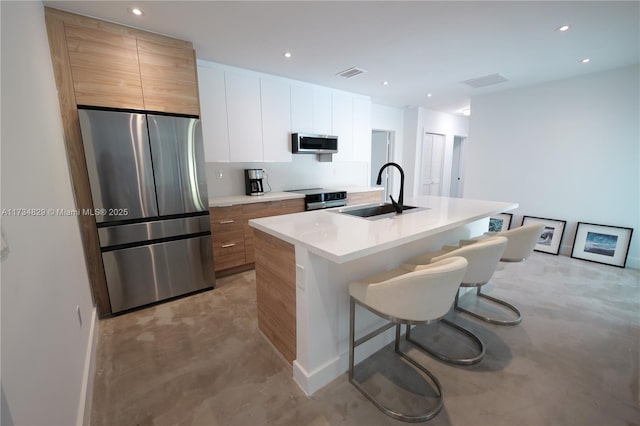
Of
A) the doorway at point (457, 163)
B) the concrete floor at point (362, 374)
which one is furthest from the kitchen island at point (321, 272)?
the doorway at point (457, 163)

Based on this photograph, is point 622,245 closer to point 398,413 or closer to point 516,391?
point 516,391

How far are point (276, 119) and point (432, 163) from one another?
438 cm

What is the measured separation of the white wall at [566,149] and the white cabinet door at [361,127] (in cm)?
196

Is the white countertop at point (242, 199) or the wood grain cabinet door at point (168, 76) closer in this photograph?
the wood grain cabinet door at point (168, 76)

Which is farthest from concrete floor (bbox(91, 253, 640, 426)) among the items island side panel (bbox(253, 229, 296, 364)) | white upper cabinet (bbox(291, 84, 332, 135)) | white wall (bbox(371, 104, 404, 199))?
white wall (bbox(371, 104, 404, 199))

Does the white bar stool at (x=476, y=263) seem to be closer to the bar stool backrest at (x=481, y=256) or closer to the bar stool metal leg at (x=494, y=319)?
the bar stool backrest at (x=481, y=256)

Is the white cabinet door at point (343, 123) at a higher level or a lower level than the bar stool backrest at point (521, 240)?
higher

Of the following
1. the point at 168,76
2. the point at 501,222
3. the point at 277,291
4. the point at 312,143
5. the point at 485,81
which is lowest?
the point at 501,222

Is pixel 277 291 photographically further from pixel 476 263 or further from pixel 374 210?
pixel 476 263

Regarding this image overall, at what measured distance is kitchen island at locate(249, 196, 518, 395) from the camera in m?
1.48

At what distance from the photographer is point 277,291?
1.83 meters

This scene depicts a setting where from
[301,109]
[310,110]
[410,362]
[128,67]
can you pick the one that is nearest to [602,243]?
[410,362]

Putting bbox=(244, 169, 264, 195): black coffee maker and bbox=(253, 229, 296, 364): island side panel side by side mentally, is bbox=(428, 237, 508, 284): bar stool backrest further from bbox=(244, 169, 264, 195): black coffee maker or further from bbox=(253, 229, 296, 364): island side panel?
bbox=(244, 169, 264, 195): black coffee maker

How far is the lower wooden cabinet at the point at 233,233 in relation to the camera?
3.10m
